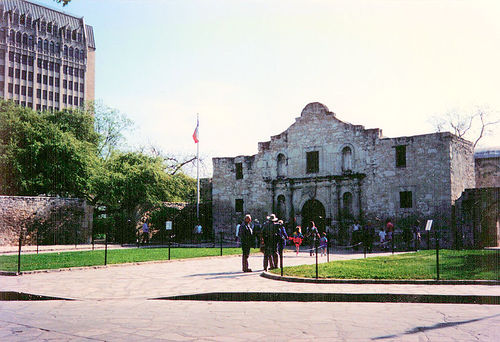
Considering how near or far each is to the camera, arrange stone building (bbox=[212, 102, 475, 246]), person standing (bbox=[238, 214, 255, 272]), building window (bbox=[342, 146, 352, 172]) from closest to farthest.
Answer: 1. person standing (bbox=[238, 214, 255, 272])
2. stone building (bbox=[212, 102, 475, 246])
3. building window (bbox=[342, 146, 352, 172])

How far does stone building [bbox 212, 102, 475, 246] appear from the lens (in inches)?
1054

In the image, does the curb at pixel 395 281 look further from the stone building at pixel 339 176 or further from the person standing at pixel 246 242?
the stone building at pixel 339 176

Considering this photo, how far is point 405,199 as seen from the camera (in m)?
27.7

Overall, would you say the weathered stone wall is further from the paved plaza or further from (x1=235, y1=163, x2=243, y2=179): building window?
the paved plaza

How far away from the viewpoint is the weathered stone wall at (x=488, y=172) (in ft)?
115

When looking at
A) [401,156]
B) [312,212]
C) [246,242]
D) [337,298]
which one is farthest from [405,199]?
[337,298]

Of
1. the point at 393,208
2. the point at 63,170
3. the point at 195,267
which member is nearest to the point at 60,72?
the point at 63,170

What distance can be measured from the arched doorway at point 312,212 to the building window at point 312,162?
2.02m

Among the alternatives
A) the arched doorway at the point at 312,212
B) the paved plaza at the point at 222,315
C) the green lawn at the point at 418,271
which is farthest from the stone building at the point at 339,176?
the paved plaza at the point at 222,315

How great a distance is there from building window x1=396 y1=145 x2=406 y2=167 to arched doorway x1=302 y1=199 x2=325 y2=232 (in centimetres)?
566

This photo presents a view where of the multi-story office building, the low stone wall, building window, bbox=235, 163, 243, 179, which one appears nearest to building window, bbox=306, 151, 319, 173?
building window, bbox=235, 163, 243, 179

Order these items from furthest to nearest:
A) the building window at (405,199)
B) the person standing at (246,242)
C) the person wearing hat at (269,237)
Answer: the building window at (405,199), the person wearing hat at (269,237), the person standing at (246,242)

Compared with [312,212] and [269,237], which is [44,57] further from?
[269,237]

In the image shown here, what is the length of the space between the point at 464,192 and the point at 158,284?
800 inches
